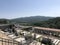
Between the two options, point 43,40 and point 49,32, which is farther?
point 49,32

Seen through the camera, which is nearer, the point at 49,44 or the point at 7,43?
the point at 7,43

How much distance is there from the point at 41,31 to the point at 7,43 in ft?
26.5

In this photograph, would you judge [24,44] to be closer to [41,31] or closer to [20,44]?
[20,44]

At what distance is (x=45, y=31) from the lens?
42.9 ft

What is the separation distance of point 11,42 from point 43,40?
419 cm

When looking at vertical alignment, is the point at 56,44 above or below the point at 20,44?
below

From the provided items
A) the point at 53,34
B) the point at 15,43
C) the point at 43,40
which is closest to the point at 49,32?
the point at 53,34

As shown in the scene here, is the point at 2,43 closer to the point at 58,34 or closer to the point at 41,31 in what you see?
the point at 58,34

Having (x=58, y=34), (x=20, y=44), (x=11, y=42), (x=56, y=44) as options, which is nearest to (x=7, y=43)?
(x=11, y=42)

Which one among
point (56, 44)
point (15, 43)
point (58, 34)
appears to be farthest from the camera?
point (58, 34)

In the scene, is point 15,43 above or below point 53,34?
above

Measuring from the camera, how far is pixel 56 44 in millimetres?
7891

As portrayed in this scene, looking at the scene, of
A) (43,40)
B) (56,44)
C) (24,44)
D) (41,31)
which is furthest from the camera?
(41,31)

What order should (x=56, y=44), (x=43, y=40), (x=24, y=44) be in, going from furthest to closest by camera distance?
(x=43, y=40) → (x=56, y=44) → (x=24, y=44)
